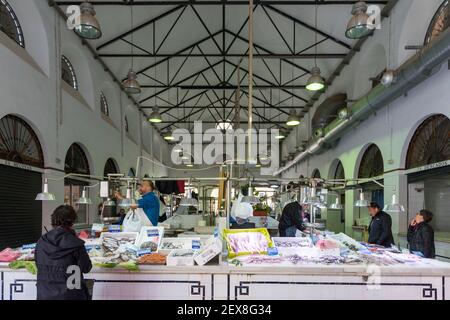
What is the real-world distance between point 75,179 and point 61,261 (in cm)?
892

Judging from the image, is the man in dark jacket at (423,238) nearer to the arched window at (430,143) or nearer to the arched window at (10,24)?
the arched window at (430,143)

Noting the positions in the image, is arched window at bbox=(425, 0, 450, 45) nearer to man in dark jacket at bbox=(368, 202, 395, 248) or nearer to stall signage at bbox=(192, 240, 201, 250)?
man in dark jacket at bbox=(368, 202, 395, 248)

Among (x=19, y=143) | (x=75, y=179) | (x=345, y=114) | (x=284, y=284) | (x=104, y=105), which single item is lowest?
(x=284, y=284)

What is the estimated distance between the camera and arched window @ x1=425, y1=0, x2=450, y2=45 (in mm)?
7523

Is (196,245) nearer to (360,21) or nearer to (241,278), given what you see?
(241,278)

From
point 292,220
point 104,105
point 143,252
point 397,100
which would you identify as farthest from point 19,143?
point 397,100

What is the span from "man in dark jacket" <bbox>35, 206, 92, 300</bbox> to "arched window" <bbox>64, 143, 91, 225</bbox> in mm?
7794

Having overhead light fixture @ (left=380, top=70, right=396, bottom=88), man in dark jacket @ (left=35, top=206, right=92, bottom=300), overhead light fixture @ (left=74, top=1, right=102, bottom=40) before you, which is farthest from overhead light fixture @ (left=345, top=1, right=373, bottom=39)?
man in dark jacket @ (left=35, top=206, right=92, bottom=300)

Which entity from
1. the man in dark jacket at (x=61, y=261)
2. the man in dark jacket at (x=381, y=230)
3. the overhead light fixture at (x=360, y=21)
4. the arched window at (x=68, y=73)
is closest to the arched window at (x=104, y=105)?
the arched window at (x=68, y=73)

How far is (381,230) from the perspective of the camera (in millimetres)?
6262

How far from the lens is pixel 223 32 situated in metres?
13.0

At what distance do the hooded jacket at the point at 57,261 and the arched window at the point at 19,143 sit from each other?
5348mm

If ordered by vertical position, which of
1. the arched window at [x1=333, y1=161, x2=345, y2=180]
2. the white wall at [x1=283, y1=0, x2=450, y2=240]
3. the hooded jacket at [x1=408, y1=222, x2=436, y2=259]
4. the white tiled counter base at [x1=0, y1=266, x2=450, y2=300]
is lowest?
the white tiled counter base at [x1=0, y1=266, x2=450, y2=300]

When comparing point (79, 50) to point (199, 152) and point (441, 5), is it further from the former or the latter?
point (199, 152)
